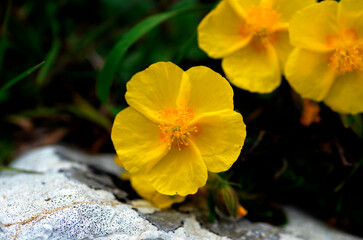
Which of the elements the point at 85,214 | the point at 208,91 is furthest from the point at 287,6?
the point at 85,214

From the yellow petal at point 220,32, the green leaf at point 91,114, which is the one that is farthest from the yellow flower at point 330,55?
the green leaf at point 91,114

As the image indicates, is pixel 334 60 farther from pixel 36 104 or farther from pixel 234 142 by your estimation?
pixel 36 104

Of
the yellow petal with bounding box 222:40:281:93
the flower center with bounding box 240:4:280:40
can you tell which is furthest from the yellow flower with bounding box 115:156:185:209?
the flower center with bounding box 240:4:280:40

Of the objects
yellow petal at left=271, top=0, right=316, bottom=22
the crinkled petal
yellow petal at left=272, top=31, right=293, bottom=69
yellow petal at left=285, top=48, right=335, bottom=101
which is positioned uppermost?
the crinkled petal

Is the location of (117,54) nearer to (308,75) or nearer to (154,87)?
(154,87)

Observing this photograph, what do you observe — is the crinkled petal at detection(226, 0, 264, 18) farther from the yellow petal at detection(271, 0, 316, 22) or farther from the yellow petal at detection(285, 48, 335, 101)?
the yellow petal at detection(285, 48, 335, 101)

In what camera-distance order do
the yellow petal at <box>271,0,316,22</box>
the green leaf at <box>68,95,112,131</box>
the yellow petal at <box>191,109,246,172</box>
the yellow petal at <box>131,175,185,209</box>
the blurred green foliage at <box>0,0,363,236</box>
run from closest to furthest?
the yellow petal at <box>191,109,246,172</box> → the yellow petal at <box>131,175,185,209</box> → the yellow petal at <box>271,0,316,22</box> → the blurred green foliage at <box>0,0,363,236</box> → the green leaf at <box>68,95,112,131</box>
